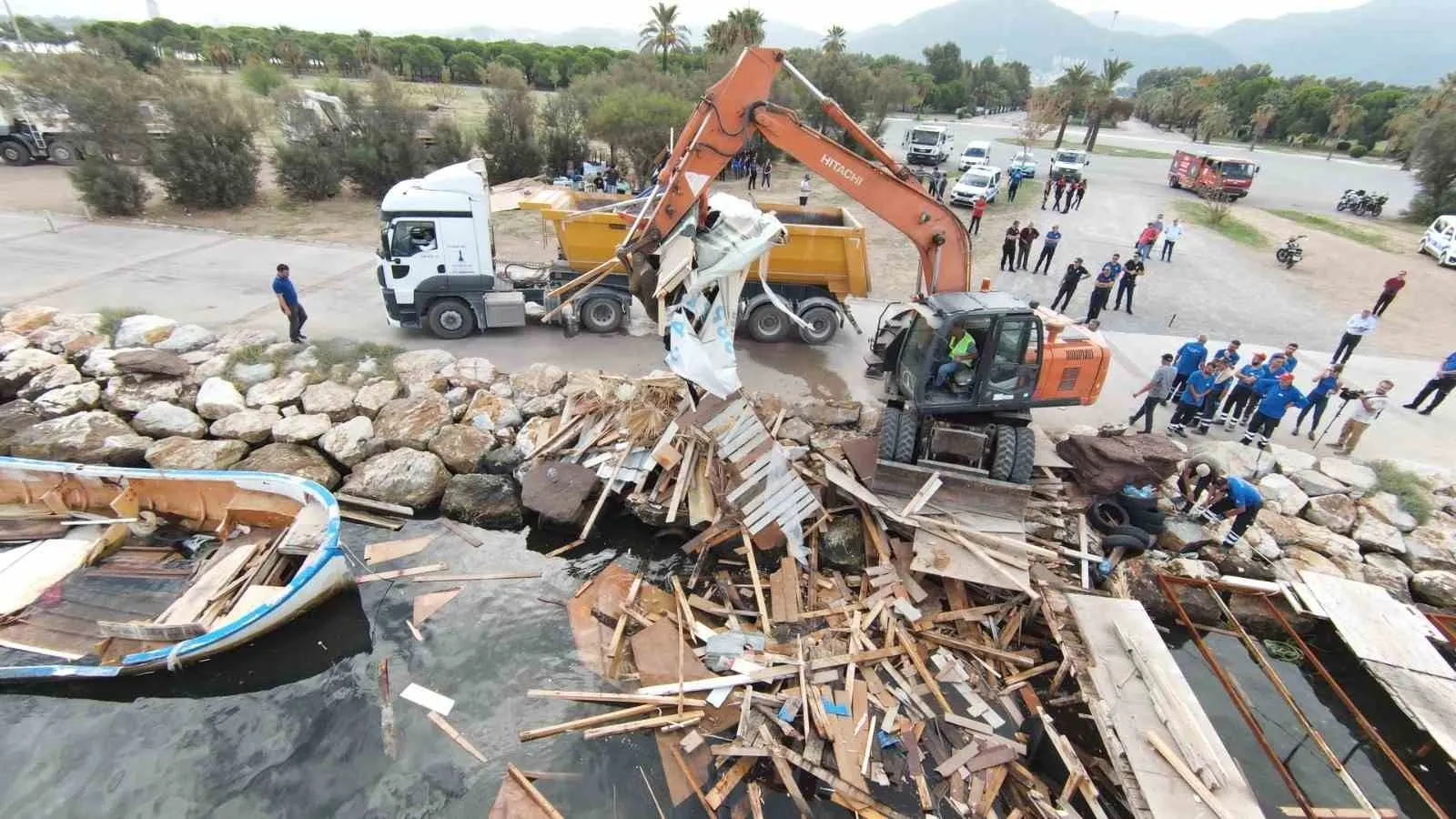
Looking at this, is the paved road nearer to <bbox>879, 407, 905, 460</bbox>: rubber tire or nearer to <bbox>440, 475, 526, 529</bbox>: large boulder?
<bbox>879, 407, 905, 460</bbox>: rubber tire

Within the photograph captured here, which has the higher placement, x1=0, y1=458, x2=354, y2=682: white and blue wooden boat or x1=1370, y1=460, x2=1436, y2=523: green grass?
x1=1370, y1=460, x2=1436, y2=523: green grass

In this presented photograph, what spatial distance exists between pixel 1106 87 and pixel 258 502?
53.8 metres

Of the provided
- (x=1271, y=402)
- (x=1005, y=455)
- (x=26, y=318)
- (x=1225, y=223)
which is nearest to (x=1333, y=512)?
(x=1271, y=402)

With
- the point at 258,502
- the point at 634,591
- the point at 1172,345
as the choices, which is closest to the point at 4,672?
the point at 258,502

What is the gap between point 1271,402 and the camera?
10797 millimetres

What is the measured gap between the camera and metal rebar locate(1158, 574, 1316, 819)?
585 centimetres

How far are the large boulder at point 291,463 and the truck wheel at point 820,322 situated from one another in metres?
8.92

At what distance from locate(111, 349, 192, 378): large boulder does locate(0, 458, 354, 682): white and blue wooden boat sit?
289 cm

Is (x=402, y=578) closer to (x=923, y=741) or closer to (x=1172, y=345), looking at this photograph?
(x=923, y=741)

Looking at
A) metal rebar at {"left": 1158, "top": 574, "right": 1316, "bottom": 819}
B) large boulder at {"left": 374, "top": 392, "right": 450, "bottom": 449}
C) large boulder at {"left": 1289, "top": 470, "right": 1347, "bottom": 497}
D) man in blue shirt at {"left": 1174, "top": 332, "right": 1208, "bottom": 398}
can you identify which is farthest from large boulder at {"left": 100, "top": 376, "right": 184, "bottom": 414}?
large boulder at {"left": 1289, "top": 470, "right": 1347, "bottom": 497}

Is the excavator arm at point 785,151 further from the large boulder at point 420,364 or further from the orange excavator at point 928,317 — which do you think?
the large boulder at point 420,364

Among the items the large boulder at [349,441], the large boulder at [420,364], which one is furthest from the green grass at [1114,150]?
the large boulder at [349,441]

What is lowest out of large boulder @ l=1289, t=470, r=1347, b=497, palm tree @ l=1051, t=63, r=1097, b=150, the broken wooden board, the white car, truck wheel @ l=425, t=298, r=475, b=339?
the broken wooden board

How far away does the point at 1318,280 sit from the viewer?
67.6 feet
